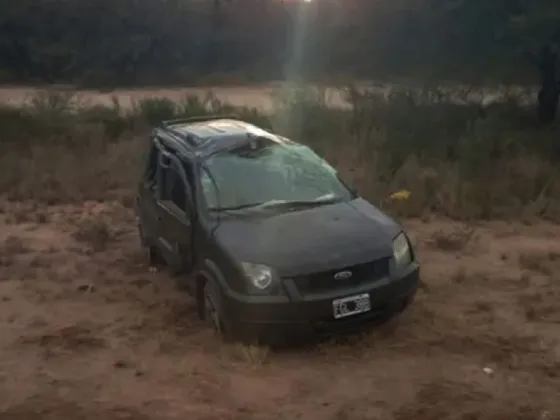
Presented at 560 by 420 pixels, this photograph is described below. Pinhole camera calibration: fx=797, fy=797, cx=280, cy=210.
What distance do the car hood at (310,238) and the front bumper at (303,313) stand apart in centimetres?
21

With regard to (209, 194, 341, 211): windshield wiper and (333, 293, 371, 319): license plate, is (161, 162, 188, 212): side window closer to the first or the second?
(209, 194, 341, 211): windshield wiper

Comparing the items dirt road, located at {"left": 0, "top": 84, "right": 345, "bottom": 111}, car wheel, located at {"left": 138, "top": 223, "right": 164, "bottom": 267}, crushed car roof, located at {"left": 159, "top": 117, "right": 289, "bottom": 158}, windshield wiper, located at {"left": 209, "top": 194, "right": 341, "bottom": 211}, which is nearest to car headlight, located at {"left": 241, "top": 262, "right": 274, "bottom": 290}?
windshield wiper, located at {"left": 209, "top": 194, "right": 341, "bottom": 211}

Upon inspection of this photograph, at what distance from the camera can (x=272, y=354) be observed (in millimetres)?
5988

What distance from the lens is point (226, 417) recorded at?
5.09m

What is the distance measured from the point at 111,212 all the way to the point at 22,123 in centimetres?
635

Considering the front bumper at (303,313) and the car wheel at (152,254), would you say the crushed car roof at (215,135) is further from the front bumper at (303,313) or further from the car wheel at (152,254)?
the front bumper at (303,313)

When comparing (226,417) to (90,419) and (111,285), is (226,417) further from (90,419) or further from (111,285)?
(111,285)

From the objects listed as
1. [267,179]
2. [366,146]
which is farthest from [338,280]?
[366,146]

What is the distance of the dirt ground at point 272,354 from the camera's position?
17.2ft

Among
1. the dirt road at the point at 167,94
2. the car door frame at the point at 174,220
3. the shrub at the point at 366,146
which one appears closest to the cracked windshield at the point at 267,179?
the car door frame at the point at 174,220

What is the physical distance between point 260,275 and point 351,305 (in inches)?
26.9

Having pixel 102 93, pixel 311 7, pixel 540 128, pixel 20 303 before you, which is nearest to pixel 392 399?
pixel 20 303

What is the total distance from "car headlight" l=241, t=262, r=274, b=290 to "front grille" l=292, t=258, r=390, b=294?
0.18 m

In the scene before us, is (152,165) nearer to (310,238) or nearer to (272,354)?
(310,238)
